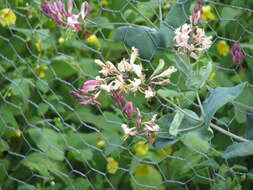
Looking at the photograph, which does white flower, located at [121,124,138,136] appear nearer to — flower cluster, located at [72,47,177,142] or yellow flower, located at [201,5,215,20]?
flower cluster, located at [72,47,177,142]

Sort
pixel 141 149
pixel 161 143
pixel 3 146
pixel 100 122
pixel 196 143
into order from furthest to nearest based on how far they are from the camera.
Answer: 1. pixel 3 146
2. pixel 100 122
3. pixel 141 149
4. pixel 196 143
5. pixel 161 143

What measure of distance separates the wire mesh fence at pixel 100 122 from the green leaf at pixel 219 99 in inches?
4.9

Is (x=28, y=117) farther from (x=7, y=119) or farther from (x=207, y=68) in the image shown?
(x=207, y=68)

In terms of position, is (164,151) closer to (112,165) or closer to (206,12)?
(112,165)

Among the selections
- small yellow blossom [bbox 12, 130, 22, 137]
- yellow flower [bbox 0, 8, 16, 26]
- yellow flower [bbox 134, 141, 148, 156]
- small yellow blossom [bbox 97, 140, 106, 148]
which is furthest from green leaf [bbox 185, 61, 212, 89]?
yellow flower [bbox 0, 8, 16, 26]

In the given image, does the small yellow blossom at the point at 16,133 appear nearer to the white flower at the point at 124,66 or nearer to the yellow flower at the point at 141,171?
the yellow flower at the point at 141,171

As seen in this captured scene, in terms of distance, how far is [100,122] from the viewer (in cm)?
141

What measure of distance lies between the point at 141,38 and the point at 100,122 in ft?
1.43

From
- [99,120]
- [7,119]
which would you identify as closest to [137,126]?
[99,120]

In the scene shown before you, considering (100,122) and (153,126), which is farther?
(100,122)

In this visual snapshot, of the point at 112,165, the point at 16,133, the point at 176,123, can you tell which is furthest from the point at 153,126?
the point at 16,133

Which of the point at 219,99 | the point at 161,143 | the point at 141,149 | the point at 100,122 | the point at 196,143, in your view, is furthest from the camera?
the point at 100,122

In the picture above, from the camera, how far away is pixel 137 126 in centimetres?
93

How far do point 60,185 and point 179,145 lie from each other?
1.13 ft
